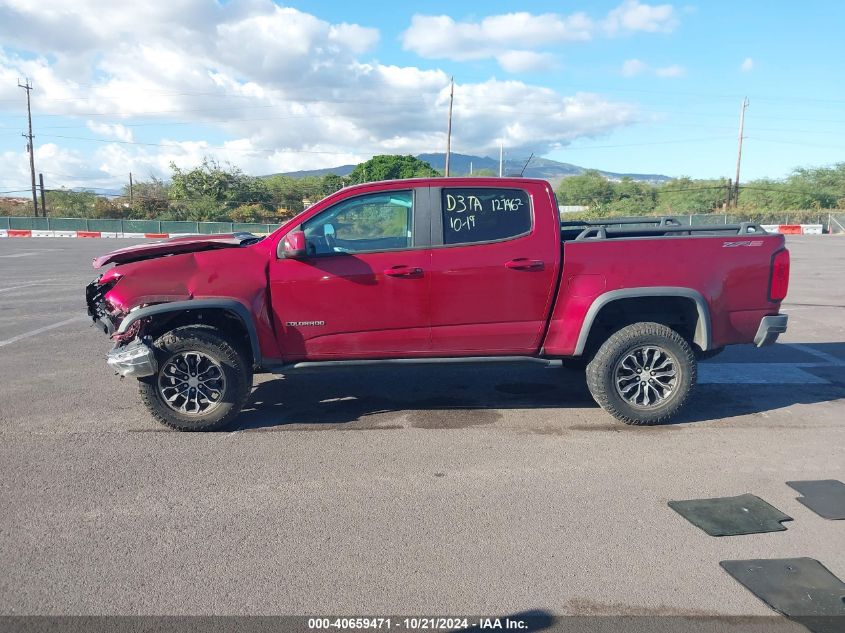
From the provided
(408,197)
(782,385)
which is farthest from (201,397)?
(782,385)

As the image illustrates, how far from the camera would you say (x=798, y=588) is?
10.0 feet

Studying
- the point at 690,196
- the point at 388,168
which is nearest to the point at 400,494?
the point at 388,168

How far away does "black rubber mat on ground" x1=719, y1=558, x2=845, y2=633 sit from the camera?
2.84 m

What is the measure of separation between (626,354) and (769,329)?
1.20 metres

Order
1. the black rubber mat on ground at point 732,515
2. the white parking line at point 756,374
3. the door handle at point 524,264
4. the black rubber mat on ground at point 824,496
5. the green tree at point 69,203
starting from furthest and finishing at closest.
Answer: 1. the green tree at point 69,203
2. the white parking line at point 756,374
3. the door handle at point 524,264
4. the black rubber mat on ground at point 824,496
5. the black rubber mat on ground at point 732,515

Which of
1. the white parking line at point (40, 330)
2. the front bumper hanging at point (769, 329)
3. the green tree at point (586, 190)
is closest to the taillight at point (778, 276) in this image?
the front bumper hanging at point (769, 329)

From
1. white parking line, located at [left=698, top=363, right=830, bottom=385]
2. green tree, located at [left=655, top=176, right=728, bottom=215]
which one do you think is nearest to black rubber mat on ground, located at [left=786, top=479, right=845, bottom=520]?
white parking line, located at [left=698, top=363, right=830, bottom=385]

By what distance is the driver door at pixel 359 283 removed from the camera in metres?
5.13

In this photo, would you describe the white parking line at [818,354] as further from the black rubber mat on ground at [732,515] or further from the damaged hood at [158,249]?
the damaged hood at [158,249]

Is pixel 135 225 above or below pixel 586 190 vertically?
below

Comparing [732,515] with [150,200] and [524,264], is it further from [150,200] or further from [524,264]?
[150,200]

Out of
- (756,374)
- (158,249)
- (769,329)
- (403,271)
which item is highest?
(158,249)

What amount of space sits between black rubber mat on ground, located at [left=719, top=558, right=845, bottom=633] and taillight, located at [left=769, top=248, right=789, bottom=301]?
267 cm

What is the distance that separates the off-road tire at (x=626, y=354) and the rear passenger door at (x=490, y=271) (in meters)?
0.59
